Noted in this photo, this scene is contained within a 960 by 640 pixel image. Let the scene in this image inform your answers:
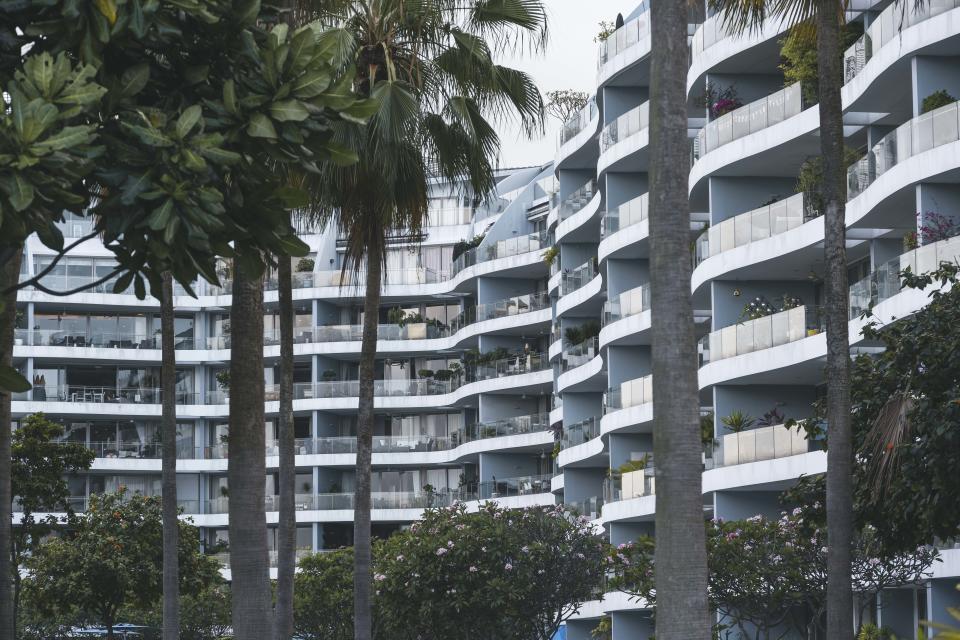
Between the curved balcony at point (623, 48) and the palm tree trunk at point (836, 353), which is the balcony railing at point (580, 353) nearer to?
the curved balcony at point (623, 48)

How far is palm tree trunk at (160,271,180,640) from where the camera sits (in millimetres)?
28406

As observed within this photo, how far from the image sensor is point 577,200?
69062 mm

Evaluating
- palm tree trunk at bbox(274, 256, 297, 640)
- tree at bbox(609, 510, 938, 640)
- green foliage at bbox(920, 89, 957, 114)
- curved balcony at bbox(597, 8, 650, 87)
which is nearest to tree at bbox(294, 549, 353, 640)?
curved balcony at bbox(597, 8, 650, 87)

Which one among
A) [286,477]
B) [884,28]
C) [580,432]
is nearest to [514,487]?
[580,432]

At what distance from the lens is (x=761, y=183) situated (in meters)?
49.8

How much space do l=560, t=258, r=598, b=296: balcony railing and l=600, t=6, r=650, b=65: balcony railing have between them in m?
9.41

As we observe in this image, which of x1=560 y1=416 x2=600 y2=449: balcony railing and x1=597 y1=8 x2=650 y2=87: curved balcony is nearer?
x1=597 y1=8 x2=650 y2=87: curved balcony

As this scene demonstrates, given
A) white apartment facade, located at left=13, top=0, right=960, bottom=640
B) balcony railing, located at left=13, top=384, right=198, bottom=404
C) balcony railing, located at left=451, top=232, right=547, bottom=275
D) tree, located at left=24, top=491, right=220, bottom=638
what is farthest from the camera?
balcony railing, located at left=13, top=384, right=198, bottom=404

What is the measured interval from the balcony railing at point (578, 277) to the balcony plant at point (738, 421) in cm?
1941

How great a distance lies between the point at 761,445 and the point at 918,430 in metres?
26.6

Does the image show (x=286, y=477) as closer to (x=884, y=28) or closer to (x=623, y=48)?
(x=884, y=28)

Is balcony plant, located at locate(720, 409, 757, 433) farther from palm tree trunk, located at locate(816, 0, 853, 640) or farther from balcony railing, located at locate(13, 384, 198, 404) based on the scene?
balcony railing, located at locate(13, 384, 198, 404)

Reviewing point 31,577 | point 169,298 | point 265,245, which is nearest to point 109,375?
point 31,577

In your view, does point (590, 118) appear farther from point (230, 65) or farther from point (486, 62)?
point (230, 65)
